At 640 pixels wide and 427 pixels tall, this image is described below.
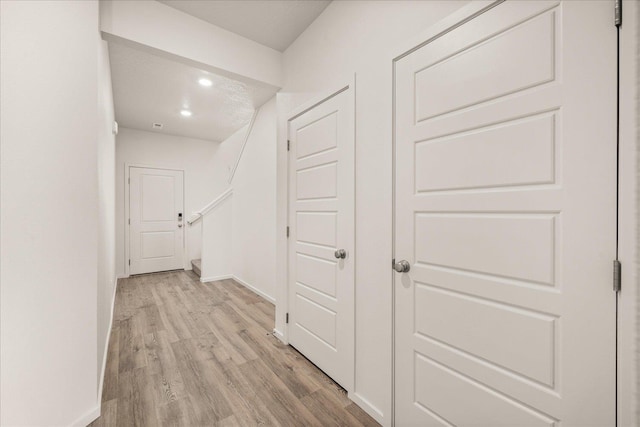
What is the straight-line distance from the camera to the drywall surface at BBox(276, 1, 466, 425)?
1458 mm

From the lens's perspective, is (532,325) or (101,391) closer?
(532,325)

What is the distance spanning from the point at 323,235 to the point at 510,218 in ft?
3.90

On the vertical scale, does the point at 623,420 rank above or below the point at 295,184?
below

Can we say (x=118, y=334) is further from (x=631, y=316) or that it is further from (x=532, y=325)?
(x=631, y=316)

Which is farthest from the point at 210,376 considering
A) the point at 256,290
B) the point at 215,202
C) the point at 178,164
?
the point at 178,164

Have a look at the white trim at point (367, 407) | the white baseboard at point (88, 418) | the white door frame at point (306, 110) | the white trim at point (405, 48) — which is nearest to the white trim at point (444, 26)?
the white trim at point (405, 48)

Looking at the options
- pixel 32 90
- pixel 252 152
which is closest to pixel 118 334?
pixel 32 90

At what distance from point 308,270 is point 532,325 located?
1.45m

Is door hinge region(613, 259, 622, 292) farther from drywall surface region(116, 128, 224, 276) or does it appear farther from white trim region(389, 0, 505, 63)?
drywall surface region(116, 128, 224, 276)

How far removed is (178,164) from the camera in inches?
209

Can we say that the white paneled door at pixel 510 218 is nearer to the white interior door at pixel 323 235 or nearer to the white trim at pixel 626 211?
the white trim at pixel 626 211

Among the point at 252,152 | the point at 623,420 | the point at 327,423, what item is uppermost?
the point at 252,152

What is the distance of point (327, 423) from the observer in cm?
152

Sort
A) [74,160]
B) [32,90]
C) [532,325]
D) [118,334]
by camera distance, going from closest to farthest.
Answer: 1. [532,325]
2. [32,90]
3. [74,160]
4. [118,334]
